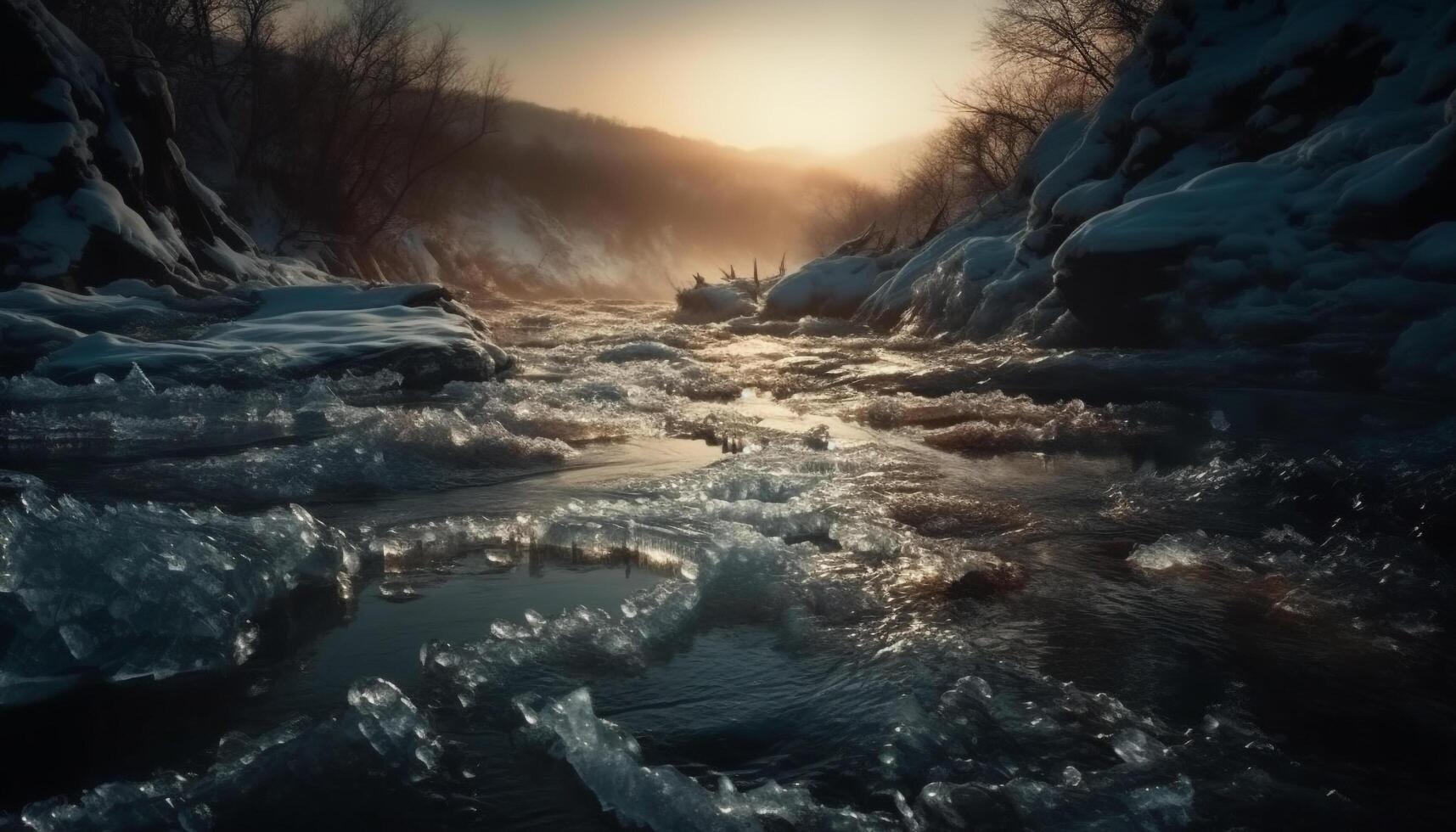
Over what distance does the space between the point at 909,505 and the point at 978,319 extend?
28.2 ft

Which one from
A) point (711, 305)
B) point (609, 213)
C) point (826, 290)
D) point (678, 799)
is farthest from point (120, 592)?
point (609, 213)

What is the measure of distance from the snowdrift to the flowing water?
1.79 meters

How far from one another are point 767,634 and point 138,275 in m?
11.3

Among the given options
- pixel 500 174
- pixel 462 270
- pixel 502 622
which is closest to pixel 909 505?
pixel 502 622

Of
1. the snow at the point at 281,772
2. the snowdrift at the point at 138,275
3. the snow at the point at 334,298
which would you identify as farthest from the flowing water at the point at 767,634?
the snow at the point at 334,298

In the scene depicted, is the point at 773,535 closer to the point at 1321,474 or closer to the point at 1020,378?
the point at 1321,474

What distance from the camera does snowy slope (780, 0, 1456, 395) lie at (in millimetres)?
7211

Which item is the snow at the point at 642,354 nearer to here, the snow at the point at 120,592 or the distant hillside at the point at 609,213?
the snow at the point at 120,592

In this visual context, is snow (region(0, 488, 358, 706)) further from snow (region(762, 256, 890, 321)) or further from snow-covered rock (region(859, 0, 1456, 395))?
snow (region(762, 256, 890, 321))

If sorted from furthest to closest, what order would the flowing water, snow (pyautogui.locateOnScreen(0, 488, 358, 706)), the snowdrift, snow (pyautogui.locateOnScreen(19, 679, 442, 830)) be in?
the snowdrift
snow (pyautogui.locateOnScreen(0, 488, 358, 706))
the flowing water
snow (pyautogui.locateOnScreen(19, 679, 442, 830))

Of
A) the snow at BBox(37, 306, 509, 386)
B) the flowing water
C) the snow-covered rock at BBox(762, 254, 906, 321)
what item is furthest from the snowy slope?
the snow at BBox(37, 306, 509, 386)

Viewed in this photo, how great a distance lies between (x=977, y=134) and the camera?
2617 centimetres

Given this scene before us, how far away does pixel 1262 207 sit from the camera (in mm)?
8516

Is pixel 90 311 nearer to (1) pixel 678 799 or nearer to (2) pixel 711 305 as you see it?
(1) pixel 678 799
